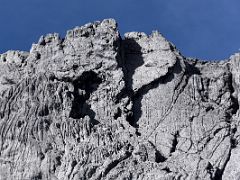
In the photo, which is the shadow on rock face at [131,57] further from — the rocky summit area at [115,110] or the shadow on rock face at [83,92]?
the shadow on rock face at [83,92]

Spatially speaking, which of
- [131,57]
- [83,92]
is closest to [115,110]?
[83,92]

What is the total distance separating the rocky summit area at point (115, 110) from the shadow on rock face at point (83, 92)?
61 mm

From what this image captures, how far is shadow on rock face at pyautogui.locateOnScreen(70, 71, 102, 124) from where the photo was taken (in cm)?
7694

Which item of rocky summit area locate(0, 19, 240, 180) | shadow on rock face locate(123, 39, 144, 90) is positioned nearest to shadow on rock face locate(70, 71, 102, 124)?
rocky summit area locate(0, 19, 240, 180)

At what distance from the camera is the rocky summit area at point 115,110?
2842 inches

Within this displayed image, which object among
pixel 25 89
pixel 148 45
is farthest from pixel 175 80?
pixel 25 89

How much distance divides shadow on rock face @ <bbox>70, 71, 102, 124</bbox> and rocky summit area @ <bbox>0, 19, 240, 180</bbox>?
6 cm

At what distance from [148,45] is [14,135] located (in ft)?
41.3

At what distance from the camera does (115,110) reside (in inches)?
3049

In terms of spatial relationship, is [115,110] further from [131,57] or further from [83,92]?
[131,57]

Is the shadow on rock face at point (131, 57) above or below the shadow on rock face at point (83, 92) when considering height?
above

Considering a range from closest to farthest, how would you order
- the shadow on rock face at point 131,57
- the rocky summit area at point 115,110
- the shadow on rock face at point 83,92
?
the rocky summit area at point 115,110 < the shadow on rock face at point 83,92 < the shadow on rock face at point 131,57

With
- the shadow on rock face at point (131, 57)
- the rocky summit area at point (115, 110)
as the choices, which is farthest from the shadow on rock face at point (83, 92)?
the shadow on rock face at point (131, 57)

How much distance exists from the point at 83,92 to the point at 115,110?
226 cm
